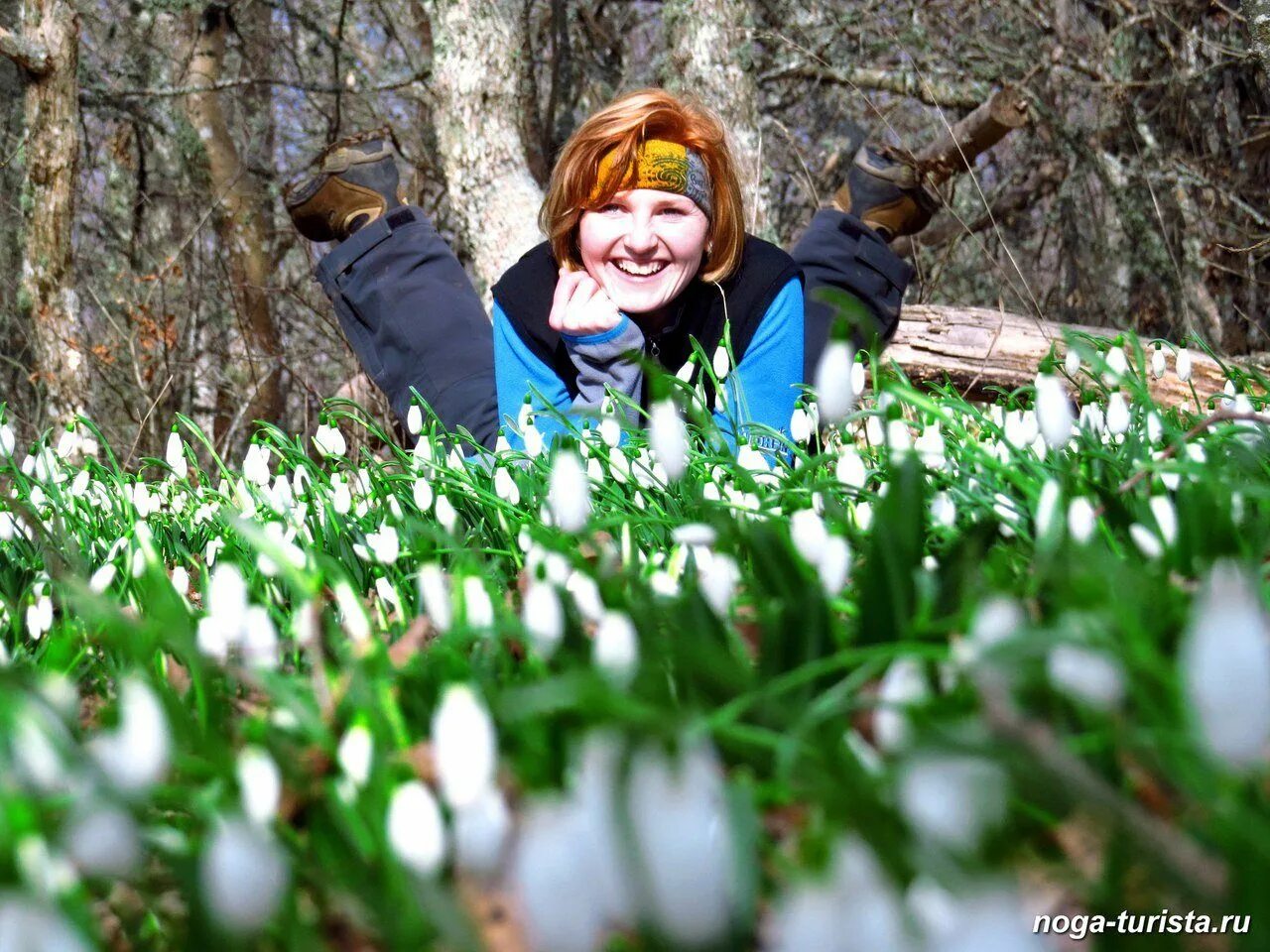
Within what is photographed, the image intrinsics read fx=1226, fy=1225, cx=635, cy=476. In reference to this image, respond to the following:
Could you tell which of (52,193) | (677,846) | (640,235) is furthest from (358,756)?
(52,193)

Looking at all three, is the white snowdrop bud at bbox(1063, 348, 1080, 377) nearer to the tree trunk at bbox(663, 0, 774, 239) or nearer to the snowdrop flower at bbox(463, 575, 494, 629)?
the snowdrop flower at bbox(463, 575, 494, 629)

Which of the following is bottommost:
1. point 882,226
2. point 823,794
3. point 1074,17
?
point 823,794

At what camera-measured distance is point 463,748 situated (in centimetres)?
62

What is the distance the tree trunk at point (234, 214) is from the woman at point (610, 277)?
239cm

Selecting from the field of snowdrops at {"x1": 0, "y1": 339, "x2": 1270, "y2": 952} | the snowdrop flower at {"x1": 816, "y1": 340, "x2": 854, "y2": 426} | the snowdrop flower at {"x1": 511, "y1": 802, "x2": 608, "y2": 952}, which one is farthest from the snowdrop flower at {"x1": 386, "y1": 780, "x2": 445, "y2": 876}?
the snowdrop flower at {"x1": 816, "y1": 340, "x2": 854, "y2": 426}

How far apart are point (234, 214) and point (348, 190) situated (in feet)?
9.78

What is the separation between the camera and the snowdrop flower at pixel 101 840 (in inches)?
23.7

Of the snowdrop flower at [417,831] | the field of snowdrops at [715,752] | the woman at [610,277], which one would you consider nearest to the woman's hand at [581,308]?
the woman at [610,277]

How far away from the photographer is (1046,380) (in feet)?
3.66

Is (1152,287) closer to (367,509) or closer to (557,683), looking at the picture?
(367,509)

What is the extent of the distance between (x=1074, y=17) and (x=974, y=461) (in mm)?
4641

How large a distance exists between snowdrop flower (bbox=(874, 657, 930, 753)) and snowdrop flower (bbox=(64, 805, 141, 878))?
392mm

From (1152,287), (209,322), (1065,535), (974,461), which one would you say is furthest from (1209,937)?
(209,322)

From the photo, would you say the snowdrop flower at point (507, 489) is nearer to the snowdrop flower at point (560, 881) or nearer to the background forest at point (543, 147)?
the snowdrop flower at point (560, 881)
